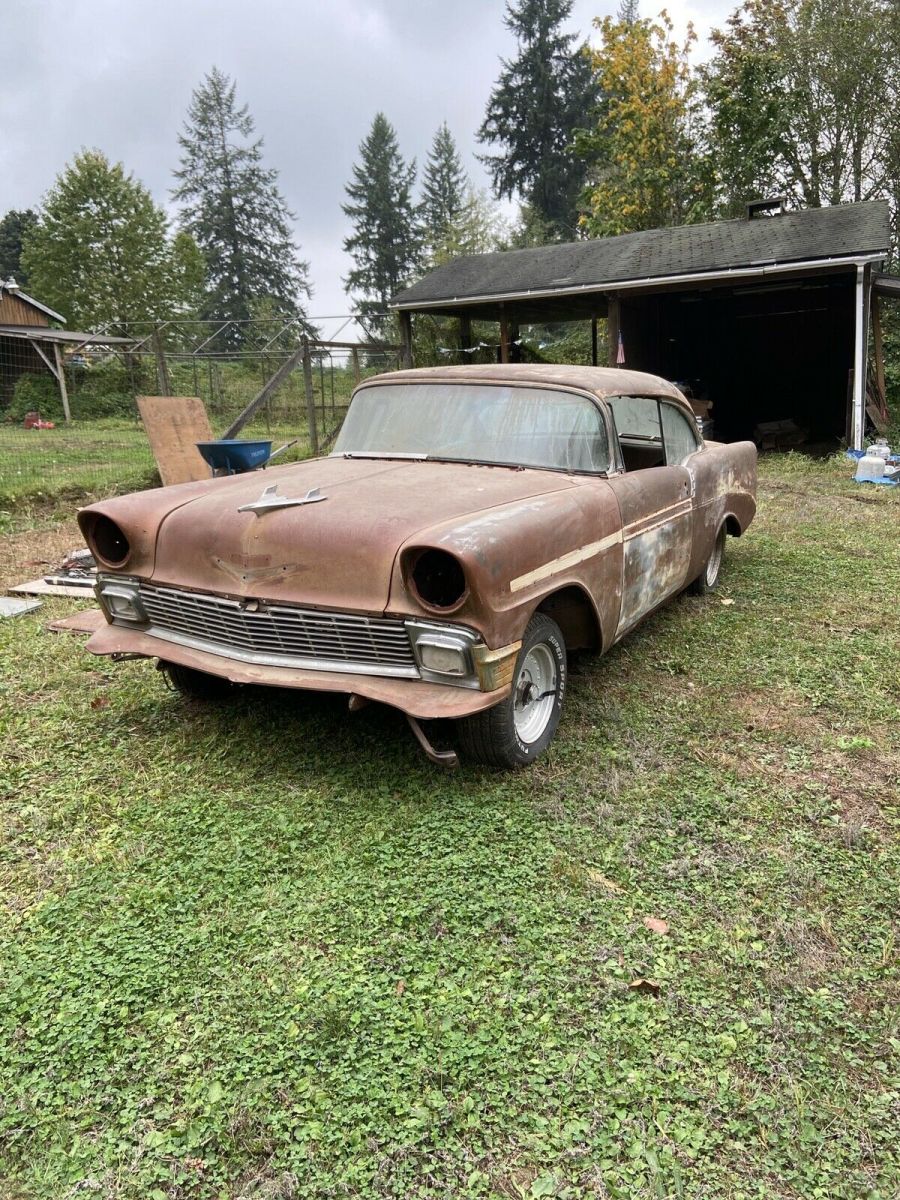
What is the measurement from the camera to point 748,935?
235 cm

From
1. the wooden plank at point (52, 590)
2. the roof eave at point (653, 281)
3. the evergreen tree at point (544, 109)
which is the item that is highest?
the evergreen tree at point (544, 109)

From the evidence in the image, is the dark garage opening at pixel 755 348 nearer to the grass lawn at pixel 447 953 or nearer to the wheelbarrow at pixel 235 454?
the wheelbarrow at pixel 235 454

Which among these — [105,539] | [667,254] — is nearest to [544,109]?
[667,254]

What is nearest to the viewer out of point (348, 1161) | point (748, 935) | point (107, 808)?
point (348, 1161)

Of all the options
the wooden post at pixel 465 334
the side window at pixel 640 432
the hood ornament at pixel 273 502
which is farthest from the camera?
the wooden post at pixel 465 334

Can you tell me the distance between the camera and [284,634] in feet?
10.0

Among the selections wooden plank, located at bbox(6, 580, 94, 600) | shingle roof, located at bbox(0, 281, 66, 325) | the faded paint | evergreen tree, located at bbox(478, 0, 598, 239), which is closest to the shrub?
shingle roof, located at bbox(0, 281, 66, 325)

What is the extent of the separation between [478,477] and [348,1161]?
2.58 m

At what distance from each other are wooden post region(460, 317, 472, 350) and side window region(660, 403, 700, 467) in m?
14.1

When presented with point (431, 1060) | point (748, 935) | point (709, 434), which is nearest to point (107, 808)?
point (431, 1060)

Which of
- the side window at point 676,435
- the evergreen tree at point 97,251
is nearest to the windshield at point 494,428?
the side window at point 676,435

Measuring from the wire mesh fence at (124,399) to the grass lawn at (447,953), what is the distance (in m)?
7.39

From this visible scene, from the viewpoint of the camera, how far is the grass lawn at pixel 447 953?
1.72 m

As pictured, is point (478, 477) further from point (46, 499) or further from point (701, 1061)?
point (46, 499)
